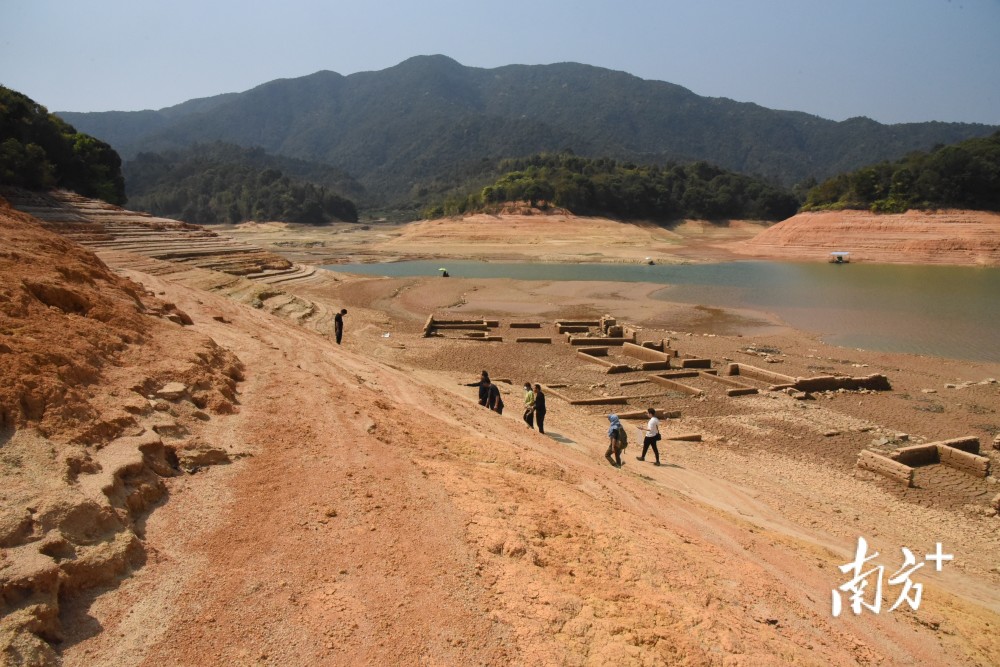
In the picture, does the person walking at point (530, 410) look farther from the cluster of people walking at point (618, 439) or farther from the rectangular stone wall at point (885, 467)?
the rectangular stone wall at point (885, 467)

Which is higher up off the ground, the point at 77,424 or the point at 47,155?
the point at 47,155

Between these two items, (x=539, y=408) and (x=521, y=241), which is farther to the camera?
(x=521, y=241)

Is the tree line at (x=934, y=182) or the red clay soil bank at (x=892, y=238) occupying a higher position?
the tree line at (x=934, y=182)

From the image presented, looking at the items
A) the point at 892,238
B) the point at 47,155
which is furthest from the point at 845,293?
the point at 47,155

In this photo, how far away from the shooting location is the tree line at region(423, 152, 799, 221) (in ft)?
290

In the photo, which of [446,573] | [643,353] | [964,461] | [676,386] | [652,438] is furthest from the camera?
[643,353]

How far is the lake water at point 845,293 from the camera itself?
25.6 meters

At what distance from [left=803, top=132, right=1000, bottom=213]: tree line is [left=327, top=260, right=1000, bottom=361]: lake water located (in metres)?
11.8

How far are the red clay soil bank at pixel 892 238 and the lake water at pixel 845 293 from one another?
10.1 feet

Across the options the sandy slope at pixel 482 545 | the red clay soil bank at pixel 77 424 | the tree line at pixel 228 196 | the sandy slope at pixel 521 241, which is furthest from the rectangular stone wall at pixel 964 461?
the tree line at pixel 228 196

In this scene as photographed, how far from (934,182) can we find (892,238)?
7.50 meters

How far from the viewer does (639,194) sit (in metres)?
91.1

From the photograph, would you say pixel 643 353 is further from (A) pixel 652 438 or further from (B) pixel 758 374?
(A) pixel 652 438

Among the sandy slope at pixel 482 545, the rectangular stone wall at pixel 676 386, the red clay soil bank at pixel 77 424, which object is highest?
the red clay soil bank at pixel 77 424
